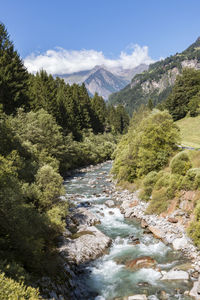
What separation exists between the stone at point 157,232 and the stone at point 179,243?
172 cm

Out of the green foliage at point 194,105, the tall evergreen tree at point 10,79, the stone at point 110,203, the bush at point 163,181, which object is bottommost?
the stone at point 110,203

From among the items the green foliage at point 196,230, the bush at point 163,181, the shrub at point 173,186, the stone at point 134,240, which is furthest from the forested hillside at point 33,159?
the bush at point 163,181

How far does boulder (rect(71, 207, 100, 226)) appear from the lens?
25.3 m

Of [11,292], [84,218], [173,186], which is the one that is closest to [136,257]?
[84,218]

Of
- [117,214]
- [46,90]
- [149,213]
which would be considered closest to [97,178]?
A: [117,214]

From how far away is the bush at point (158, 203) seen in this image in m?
25.8

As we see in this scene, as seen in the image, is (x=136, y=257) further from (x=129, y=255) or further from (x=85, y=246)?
(x=85, y=246)

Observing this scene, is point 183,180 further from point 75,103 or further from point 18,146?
point 75,103

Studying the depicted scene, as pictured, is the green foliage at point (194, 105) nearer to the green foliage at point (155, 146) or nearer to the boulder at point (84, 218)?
the green foliage at point (155, 146)

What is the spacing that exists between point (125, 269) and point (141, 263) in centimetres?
148

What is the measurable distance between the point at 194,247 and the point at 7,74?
4474 cm

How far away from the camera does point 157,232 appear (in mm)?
22125

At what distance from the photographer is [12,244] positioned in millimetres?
13312

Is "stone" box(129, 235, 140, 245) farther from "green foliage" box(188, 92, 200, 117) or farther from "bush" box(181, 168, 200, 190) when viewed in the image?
"green foliage" box(188, 92, 200, 117)
